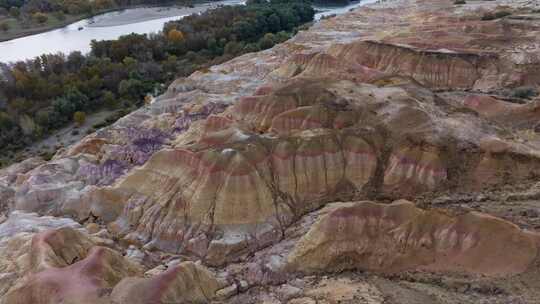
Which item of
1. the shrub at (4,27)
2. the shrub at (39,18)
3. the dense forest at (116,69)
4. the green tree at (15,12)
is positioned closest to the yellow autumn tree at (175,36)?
the dense forest at (116,69)

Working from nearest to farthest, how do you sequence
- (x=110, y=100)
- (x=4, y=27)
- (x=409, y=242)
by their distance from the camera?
(x=409, y=242), (x=110, y=100), (x=4, y=27)

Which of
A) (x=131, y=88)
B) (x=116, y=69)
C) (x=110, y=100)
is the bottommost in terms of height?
(x=110, y=100)

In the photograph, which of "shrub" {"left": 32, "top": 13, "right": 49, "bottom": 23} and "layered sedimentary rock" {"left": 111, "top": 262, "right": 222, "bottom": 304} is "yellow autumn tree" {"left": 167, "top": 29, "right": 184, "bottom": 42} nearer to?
"shrub" {"left": 32, "top": 13, "right": 49, "bottom": 23}

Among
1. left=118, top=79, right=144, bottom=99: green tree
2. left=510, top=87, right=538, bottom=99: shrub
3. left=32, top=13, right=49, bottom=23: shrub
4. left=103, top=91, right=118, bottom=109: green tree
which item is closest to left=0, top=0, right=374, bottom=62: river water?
left=32, top=13, right=49, bottom=23: shrub

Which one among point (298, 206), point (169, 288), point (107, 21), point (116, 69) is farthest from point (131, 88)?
point (107, 21)

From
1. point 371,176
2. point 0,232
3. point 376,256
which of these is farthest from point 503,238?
point 0,232

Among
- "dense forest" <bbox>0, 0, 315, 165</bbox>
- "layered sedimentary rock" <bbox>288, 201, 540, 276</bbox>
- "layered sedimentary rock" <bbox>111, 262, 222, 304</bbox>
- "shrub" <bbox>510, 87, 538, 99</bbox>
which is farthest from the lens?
"dense forest" <bbox>0, 0, 315, 165</bbox>

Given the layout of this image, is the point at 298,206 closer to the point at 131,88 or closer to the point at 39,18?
the point at 131,88
